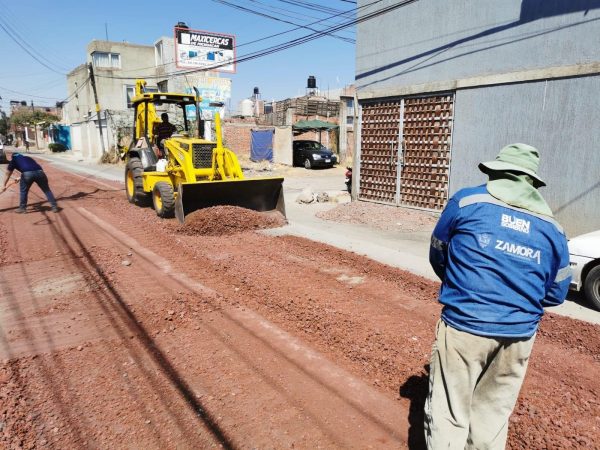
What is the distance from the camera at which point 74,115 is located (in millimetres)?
47469

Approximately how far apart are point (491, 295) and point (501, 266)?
0.53 feet

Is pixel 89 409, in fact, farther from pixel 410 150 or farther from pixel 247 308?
pixel 410 150

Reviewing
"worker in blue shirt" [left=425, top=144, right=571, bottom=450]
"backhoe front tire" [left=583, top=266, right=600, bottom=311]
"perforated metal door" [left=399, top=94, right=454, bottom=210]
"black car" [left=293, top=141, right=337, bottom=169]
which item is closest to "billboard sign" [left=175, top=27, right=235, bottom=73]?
"black car" [left=293, top=141, right=337, bottom=169]

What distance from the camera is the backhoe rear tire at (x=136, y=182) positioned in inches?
446

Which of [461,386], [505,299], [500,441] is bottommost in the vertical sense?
[500,441]

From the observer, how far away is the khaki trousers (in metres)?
2.34

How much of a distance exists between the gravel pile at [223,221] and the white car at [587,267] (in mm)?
5669

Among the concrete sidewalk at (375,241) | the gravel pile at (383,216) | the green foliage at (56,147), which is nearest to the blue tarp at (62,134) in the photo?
the green foliage at (56,147)

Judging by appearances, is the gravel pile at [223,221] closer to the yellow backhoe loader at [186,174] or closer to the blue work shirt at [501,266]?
the yellow backhoe loader at [186,174]

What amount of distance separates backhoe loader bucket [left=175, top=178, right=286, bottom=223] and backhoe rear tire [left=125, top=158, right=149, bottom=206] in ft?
8.81

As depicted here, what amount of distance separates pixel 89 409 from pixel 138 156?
9.94 meters

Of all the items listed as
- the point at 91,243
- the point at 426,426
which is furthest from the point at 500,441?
the point at 91,243

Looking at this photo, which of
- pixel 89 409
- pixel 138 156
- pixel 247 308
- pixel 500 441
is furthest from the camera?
pixel 138 156

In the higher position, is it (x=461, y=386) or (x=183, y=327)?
(x=461, y=386)
